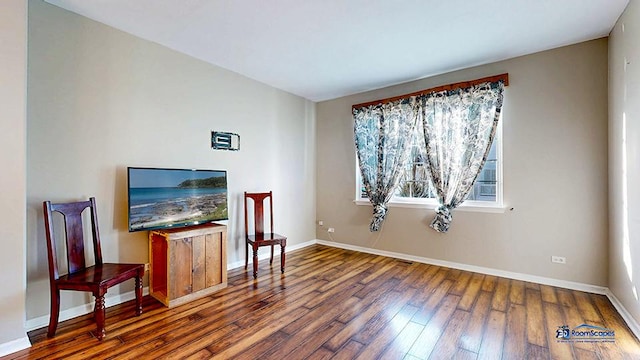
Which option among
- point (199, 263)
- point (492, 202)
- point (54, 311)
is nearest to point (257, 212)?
point (199, 263)

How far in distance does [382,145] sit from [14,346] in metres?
4.44

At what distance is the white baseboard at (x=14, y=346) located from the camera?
1.98m

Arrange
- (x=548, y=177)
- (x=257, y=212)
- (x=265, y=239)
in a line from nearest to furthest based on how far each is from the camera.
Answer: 1. (x=548, y=177)
2. (x=265, y=239)
3. (x=257, y=212)

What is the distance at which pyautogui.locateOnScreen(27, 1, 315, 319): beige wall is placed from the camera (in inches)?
94.7

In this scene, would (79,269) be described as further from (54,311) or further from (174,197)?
(174,197)

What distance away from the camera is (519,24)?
109 inches

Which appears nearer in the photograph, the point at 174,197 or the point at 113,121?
the point at 113,121

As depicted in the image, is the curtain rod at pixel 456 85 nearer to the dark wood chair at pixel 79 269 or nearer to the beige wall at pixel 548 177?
the beige wall at pixel 548 177

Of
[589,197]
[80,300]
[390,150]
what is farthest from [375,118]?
[80,300]

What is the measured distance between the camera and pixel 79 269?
243cm

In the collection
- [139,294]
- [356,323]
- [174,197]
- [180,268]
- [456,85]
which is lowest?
[356,323]

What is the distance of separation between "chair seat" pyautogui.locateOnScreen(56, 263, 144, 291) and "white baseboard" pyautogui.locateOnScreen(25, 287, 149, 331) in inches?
18.1

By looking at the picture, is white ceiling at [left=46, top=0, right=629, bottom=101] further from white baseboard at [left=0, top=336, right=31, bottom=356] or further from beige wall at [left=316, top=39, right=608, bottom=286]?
white baseboard at [left=0, top=336, right=31, bottom=356]

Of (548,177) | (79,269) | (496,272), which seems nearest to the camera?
(79,269)
